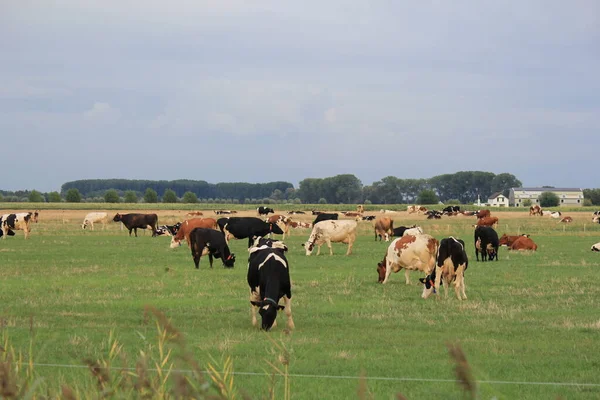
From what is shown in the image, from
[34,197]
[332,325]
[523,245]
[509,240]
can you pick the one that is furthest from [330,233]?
[34,197]

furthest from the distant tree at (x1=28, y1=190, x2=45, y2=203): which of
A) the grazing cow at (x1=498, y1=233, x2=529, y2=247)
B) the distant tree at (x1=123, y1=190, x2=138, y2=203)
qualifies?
the grazing cow at (x1=498, y1=233, x2=529, y2=247)

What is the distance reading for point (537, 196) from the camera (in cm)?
18362

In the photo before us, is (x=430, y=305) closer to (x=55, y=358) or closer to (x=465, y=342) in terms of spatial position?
(x=465, y=342)

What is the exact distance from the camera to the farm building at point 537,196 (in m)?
182

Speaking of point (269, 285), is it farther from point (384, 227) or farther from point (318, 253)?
point (384, 227)

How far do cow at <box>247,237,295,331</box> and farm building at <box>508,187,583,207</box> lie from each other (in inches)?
6752

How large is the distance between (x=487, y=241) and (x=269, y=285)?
1785cm

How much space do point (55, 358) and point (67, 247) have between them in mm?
26533

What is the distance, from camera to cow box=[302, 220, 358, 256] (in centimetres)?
3319

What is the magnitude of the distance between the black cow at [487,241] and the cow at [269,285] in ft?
55.5

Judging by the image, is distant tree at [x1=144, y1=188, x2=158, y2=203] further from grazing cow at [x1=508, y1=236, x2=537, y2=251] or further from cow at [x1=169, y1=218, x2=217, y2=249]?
grazing cow at [x1=508, y1=236, x2=537, y2=251]

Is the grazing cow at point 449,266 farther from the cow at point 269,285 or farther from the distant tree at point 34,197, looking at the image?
the distant tree at point 34,197

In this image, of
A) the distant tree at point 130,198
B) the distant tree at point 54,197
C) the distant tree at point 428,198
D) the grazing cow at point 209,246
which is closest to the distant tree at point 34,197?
the distant tree at point 54,197

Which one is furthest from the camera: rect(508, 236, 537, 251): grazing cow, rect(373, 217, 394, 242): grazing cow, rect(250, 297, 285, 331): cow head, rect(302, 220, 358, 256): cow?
rect(373, 217, 394, 242): grazing cow
